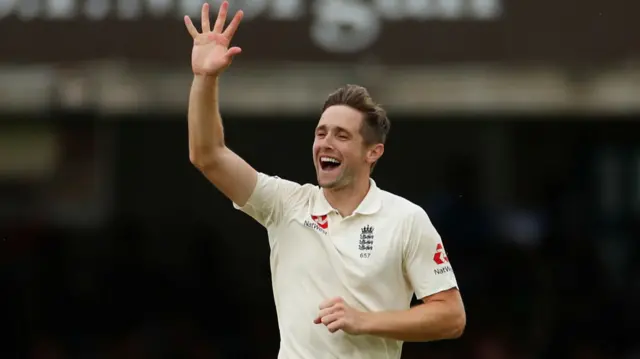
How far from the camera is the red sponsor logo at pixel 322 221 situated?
4750 mm

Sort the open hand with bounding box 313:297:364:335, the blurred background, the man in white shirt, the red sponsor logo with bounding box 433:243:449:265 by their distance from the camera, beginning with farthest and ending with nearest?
the blurred background → the red sponsor logo with bounding box 433:243:449:265 → the man in white shirt → the open hand with bounding box 313:297:364:335

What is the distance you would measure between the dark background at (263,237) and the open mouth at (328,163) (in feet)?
12.3

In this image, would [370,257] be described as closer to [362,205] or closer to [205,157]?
[362,205]

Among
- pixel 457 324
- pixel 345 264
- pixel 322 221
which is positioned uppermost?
pixel 322 221

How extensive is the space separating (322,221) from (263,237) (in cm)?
395

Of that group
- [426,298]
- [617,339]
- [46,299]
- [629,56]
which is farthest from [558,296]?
[426,298]

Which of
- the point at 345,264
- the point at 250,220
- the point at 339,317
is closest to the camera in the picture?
the point at 339,317

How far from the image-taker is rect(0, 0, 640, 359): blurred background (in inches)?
326

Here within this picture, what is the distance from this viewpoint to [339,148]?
4.71 metres

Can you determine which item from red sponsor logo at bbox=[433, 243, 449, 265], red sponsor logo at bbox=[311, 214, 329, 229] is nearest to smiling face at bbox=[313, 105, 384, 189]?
red sponsor logo at bbox=[311, 214, 329, 229]

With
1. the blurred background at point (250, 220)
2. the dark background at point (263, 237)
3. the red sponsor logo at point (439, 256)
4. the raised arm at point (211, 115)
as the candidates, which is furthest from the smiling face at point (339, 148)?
the dark background at point (263, 237)

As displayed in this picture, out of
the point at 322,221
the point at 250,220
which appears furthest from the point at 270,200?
the point at 250,220

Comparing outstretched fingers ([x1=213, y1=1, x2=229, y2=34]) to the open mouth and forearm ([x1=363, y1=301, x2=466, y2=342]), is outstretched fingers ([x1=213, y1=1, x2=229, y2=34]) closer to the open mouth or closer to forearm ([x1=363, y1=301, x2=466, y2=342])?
the open mouth

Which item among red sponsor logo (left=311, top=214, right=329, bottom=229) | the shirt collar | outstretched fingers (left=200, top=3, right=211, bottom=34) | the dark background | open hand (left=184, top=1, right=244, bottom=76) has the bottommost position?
the dark background
